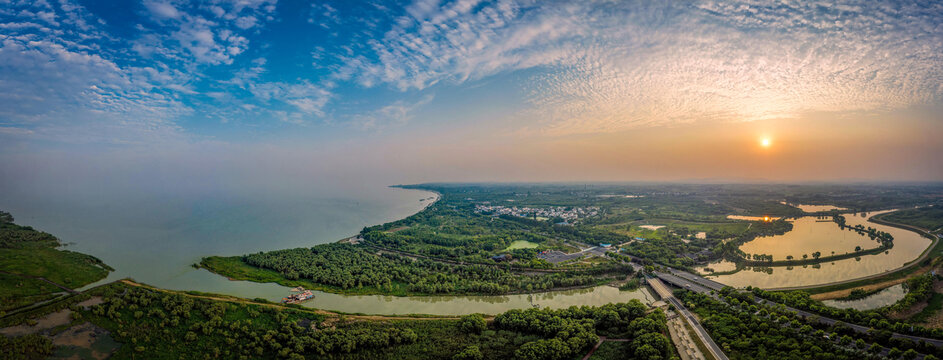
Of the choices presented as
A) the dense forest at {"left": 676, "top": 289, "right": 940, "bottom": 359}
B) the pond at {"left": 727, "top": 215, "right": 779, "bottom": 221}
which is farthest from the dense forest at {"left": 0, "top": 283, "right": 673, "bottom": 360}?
the pond at {"left": 727, "top": 215, "right": 779, "bottom": 221}

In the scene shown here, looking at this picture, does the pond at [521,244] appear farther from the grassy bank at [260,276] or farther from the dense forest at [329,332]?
the dense forest at [329,332]

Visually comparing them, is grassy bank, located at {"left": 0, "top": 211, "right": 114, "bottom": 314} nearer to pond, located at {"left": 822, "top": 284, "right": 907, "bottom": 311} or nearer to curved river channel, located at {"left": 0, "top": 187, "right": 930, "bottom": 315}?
curved river channel, located at {"left": 0, "top": 187, "right": 930, "bottom": 315}

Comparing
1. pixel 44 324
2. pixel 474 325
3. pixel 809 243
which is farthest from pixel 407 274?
pixel 809 243

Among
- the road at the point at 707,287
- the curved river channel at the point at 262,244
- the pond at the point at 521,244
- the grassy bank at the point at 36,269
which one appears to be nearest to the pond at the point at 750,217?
the curved river channel at the point at 262,244

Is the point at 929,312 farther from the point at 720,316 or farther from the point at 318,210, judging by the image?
the point at 318,210

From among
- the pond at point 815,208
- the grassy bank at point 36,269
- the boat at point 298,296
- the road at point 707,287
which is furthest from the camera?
the pond at point 815,208

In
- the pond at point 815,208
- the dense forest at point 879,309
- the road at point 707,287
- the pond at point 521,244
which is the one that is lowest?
the pond at point 521,244
